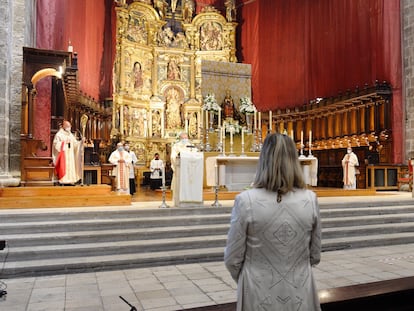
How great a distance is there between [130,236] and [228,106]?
726 centimetres

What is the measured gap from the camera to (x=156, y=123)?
16.9 metres

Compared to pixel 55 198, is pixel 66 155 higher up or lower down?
higher up

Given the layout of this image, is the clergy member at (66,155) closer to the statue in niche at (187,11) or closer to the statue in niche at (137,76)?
the statue in niche at (137,76)

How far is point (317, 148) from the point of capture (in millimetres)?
14992

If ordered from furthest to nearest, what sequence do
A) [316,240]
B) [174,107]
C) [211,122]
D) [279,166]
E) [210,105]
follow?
1. [174,107]
2. [211,122]
3. [210,105]
4. [316,240]
5. [279,166]

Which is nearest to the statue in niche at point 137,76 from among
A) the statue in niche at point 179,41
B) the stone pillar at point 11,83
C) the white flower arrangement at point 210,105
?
the statue in niche at point 179,41

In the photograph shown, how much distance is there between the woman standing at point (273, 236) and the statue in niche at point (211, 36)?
17.7 metres

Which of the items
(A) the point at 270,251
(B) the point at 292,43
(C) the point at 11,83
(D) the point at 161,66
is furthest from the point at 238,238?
(D) the point at 161,66

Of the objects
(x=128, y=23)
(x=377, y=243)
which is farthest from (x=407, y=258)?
(x=128, y=23)

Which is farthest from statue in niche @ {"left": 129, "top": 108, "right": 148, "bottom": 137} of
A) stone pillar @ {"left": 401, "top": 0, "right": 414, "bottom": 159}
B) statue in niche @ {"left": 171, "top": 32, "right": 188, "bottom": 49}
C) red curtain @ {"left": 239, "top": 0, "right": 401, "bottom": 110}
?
stone pillar @ {"left": 401, "top": 0, "right": 414, "bottom": 159}

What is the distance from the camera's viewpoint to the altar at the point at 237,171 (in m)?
9.22

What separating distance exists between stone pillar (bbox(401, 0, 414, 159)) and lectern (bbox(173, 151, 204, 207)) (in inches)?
319

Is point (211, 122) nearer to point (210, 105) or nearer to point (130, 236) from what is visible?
point (210, 105)

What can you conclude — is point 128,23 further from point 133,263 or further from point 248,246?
point 248,246
